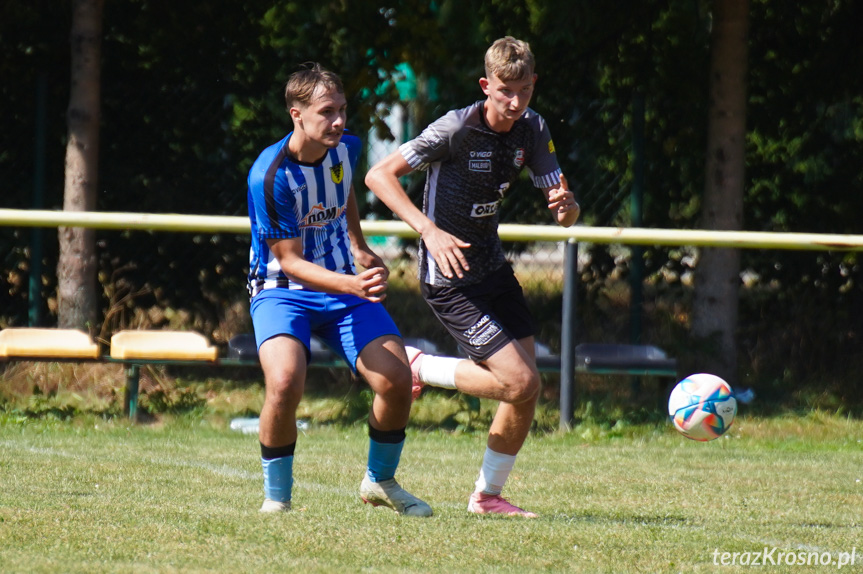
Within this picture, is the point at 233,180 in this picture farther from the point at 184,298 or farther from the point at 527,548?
the point at 527,548

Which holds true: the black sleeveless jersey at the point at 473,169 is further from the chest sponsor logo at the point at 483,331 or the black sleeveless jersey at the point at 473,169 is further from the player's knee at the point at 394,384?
the player's knee at the point at 394,384

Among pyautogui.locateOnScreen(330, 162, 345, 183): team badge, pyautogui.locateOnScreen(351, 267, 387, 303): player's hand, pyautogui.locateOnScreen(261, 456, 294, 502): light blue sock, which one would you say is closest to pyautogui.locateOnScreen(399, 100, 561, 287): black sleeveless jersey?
pyautogui.locateOnScreen(330, 162, 345, 183): team badge

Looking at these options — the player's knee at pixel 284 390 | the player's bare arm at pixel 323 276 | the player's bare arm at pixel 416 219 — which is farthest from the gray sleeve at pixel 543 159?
the player's knee at pixel 284 390

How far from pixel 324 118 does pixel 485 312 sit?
118 cm

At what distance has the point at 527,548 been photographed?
4.29m

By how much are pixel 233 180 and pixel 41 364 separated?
2.15 metres

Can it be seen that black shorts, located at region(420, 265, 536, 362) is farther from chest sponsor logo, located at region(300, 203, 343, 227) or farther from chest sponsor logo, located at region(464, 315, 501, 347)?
chest sponsor logo, located at region(300, 203, 343, 227)

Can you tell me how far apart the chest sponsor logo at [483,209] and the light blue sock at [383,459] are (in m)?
1.09

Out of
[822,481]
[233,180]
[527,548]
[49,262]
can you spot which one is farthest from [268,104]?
[527,548]

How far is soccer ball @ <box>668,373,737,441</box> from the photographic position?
18.5 feet

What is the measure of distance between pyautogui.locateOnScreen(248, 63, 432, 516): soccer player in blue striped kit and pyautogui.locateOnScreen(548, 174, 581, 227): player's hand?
803 mm

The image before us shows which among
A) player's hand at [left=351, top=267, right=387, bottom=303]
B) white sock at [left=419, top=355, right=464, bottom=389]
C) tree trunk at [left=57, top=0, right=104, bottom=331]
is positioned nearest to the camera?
player's hand at [left=351, top=267, right=387, bottom=303]

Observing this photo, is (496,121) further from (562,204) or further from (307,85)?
(307,85)

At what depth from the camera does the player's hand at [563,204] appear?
5.10m
